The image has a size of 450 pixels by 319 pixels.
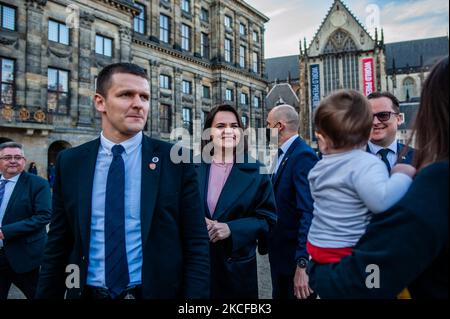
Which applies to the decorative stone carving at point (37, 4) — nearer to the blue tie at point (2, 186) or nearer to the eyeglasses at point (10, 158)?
the eyeglasses at point (10, 158)

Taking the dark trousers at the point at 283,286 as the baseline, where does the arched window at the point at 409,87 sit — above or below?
above

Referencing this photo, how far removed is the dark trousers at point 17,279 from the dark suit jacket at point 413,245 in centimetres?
429

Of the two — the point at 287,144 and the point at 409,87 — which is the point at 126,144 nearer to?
the point at 287,144

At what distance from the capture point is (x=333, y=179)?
1.83 m

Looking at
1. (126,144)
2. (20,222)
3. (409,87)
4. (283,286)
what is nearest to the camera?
(126,144)

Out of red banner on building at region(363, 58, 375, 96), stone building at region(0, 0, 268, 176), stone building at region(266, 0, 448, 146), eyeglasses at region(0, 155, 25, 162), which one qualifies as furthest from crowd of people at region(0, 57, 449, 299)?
red banner on building at region(363, 58, 375, 96)

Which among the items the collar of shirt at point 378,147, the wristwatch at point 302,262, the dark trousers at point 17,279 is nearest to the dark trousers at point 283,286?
the wristwatch at point 302,262

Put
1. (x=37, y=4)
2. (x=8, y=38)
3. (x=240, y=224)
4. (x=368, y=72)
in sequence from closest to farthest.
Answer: (x=240, y=224) → (x=8, y=38) → (x=37, y=4) → (x=368, y=72)

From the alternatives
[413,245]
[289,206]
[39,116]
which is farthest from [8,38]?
[413,245]

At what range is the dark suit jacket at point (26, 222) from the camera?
4.24m

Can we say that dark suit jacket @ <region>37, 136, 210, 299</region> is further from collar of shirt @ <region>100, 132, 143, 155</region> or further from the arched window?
the arched window

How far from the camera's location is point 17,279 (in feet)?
14.4

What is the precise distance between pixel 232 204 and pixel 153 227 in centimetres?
107
